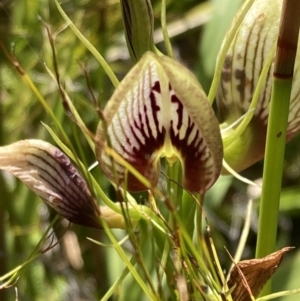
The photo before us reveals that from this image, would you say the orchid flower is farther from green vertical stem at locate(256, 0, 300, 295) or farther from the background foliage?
the background foliage

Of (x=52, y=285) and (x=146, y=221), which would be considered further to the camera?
(x=52, y=285)

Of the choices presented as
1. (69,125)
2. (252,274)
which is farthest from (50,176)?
(69,125)

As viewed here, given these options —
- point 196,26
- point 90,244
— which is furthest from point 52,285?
point 196,26

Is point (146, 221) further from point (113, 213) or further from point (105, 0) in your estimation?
point (105, 0)

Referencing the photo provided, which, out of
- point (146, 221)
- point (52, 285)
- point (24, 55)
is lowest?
point (52, 285)

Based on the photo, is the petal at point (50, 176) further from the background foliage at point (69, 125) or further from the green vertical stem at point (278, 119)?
the background foliage at point (69, 125)

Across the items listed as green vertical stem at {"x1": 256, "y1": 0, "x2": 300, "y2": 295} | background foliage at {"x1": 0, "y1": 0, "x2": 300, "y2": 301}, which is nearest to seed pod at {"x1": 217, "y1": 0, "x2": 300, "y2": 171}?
green vertical stem at {"x1": 256, "y1": 0, "x2": 300, "y2": 295}

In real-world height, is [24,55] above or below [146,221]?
above
